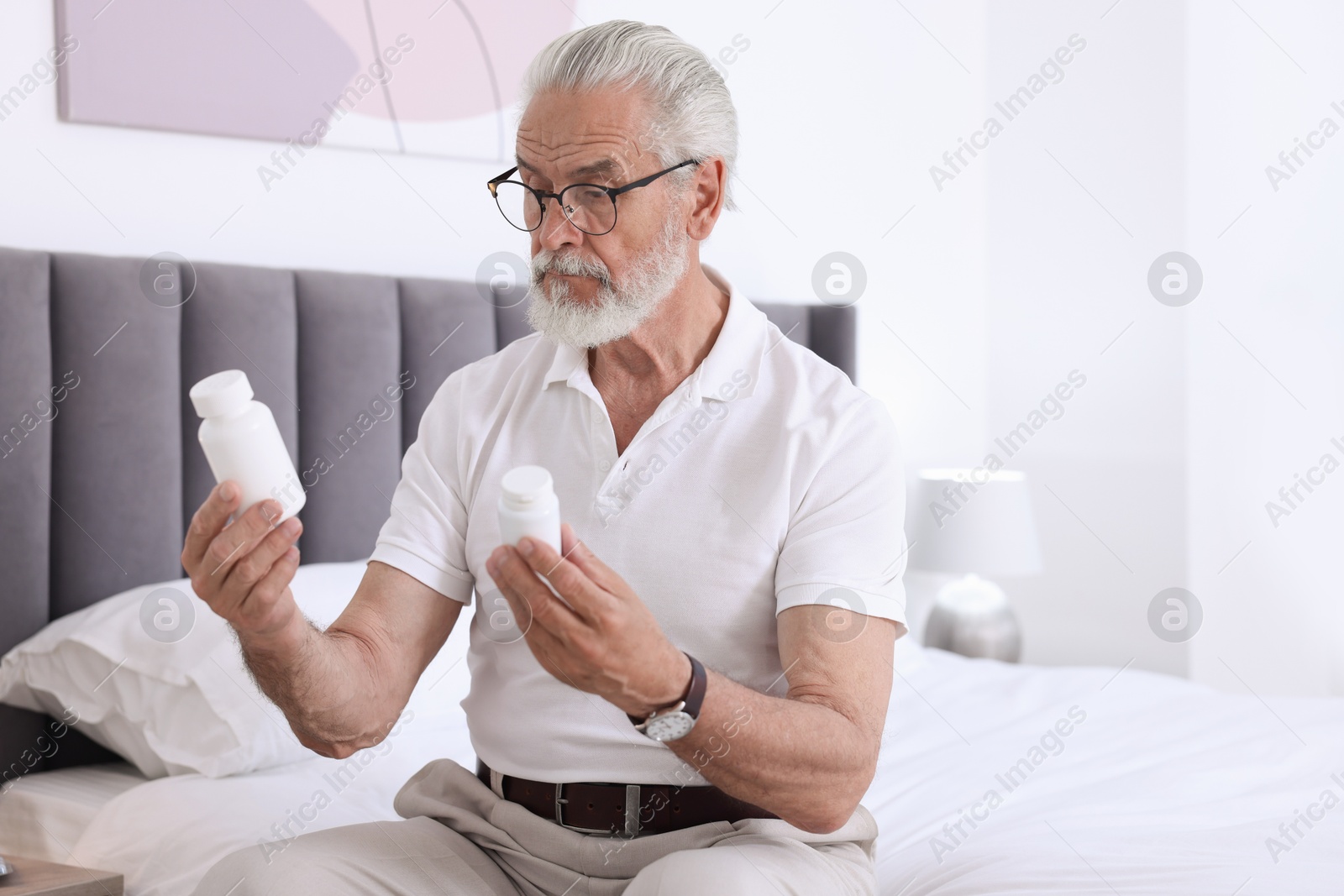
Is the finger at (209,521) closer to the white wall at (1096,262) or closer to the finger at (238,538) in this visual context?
the finger at (238,538)

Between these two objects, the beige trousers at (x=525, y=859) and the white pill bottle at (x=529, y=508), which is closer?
the white pill bottle at (x=529, y=508)

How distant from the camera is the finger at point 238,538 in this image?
91 cm

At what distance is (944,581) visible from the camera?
3447mm

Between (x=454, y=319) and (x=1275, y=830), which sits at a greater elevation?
A: (x=1275, y=830)

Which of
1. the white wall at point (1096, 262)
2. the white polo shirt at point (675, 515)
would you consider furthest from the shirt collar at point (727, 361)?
the white wall at point (1096, 262)

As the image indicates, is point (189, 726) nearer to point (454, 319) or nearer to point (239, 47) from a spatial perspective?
point (454, 319)

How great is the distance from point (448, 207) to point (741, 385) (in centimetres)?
131

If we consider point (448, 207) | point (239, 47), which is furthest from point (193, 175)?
point (448, 207)

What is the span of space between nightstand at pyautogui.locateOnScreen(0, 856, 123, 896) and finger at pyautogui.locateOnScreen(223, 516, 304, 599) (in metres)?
0.56

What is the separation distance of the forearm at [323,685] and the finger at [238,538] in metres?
0.10

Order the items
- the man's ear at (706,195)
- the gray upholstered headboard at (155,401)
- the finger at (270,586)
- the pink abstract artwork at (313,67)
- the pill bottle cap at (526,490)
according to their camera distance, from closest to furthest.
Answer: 1. the pill bottle cap at (526,490)
2. the finger at (270,586)
3. the man's ear at (706,195)
4. the gray upholstered headboard at (155,401)
5. the pink abstract artwork at (313,67)

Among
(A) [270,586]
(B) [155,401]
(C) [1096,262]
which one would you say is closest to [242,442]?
(A) [270,586]

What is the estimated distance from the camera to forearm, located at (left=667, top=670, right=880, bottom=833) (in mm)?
973

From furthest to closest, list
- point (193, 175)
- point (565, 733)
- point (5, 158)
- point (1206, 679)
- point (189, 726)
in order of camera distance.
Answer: point (1206, 679)
point (193, 175)
point (5, 158)
point (189, 726)
point (565, 733)
